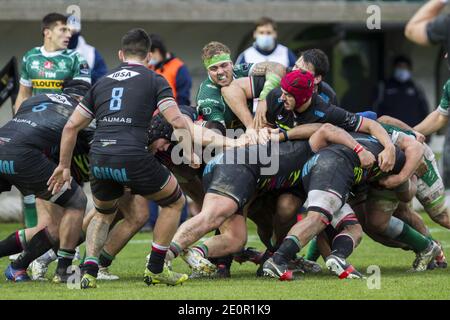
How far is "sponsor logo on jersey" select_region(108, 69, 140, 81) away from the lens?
843cm

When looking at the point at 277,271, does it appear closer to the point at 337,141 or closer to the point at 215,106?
the point at 337,141

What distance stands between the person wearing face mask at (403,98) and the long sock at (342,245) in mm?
8906

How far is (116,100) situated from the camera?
329 inches

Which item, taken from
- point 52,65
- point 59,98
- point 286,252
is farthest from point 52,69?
point 286,252

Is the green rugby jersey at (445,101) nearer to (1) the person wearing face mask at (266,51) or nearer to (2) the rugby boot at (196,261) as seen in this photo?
(2) the rugby boot at (196,261)

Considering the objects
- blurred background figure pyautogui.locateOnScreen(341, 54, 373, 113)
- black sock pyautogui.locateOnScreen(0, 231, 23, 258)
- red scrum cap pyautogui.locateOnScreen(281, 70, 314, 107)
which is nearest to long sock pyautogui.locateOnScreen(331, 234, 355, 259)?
red scrum cap pyautogui.locateOnScreen(281, 70, 314, 107)

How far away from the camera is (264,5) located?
1755 cm

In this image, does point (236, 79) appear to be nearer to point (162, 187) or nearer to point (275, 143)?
point (275, 143)

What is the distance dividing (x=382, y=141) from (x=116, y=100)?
93.3 inches

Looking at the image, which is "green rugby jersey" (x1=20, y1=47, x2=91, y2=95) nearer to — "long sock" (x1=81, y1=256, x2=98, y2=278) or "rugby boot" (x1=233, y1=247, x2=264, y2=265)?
"rugby boot" (x1=233, y1=247, x2=264, y2=265)

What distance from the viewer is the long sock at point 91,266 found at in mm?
8406

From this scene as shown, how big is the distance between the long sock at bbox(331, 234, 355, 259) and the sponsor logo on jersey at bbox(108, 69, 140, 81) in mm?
2179

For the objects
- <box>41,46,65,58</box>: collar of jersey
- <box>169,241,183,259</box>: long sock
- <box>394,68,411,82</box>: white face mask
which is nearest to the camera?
<box>169,241,183,259</box>: long sock
